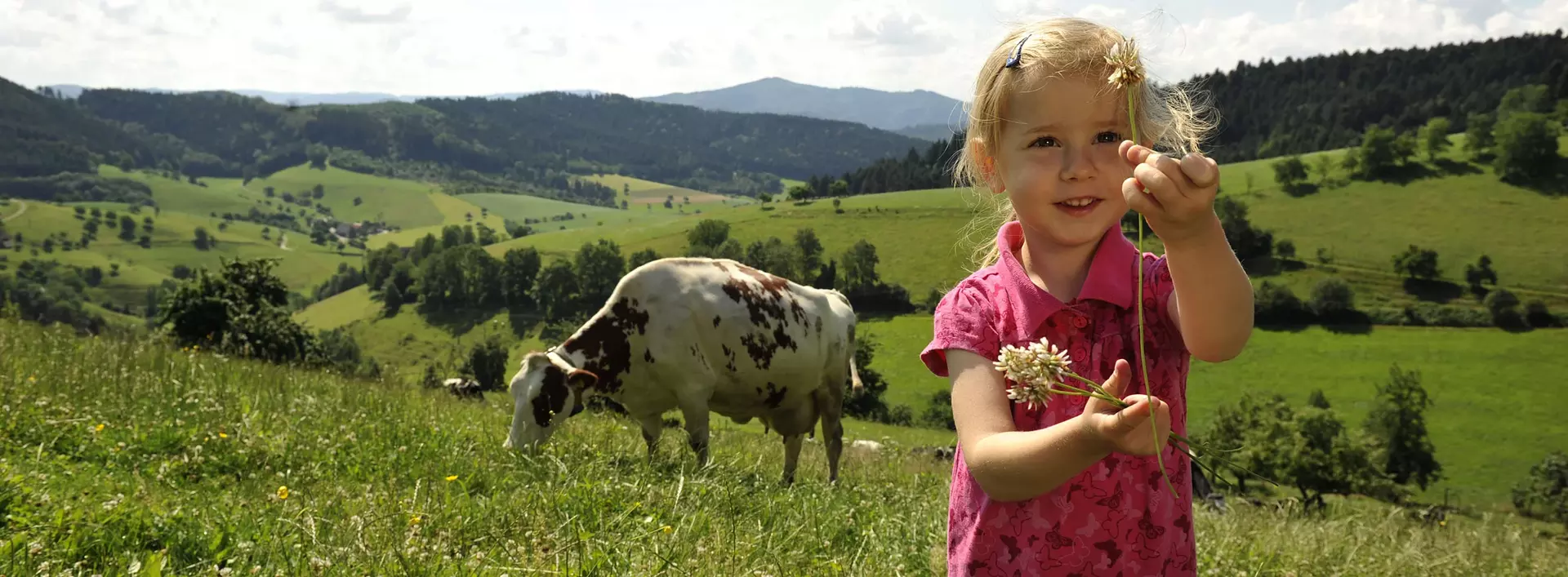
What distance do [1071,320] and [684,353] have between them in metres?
7.72

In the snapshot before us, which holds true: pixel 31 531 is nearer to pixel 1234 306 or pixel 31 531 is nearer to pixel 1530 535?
pixel 1234 306

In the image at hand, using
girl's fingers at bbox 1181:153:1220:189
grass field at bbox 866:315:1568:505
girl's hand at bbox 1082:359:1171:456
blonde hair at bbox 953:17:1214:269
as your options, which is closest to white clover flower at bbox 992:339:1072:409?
girl's hand at bbox 1082:359:1171:456

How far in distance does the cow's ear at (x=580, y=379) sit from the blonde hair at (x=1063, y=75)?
6.93m

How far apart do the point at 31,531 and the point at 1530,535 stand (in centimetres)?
1338

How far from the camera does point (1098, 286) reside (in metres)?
2.32

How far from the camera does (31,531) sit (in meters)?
3.81

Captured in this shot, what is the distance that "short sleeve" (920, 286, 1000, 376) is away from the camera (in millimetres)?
2334

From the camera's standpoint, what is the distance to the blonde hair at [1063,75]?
227 cm

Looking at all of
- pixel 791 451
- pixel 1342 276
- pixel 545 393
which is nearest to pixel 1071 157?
pixel 545 393

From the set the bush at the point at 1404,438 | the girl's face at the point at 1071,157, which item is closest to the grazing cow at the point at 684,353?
the girl's face at the point at 1071,157

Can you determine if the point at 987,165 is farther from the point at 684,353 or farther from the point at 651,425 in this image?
the point at 651,425

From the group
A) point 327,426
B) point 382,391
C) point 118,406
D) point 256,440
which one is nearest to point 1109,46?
point 256,440

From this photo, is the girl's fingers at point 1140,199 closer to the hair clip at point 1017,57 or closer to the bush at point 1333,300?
the hair clip at point 1017,57

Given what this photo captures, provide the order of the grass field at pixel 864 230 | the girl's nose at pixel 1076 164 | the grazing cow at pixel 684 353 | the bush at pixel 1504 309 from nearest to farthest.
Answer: the girl's nose at pixel 1076 164
the grazing cow at pixel 684 353
the bush at pixel 1504 309
the grass field at pixel 864 230
